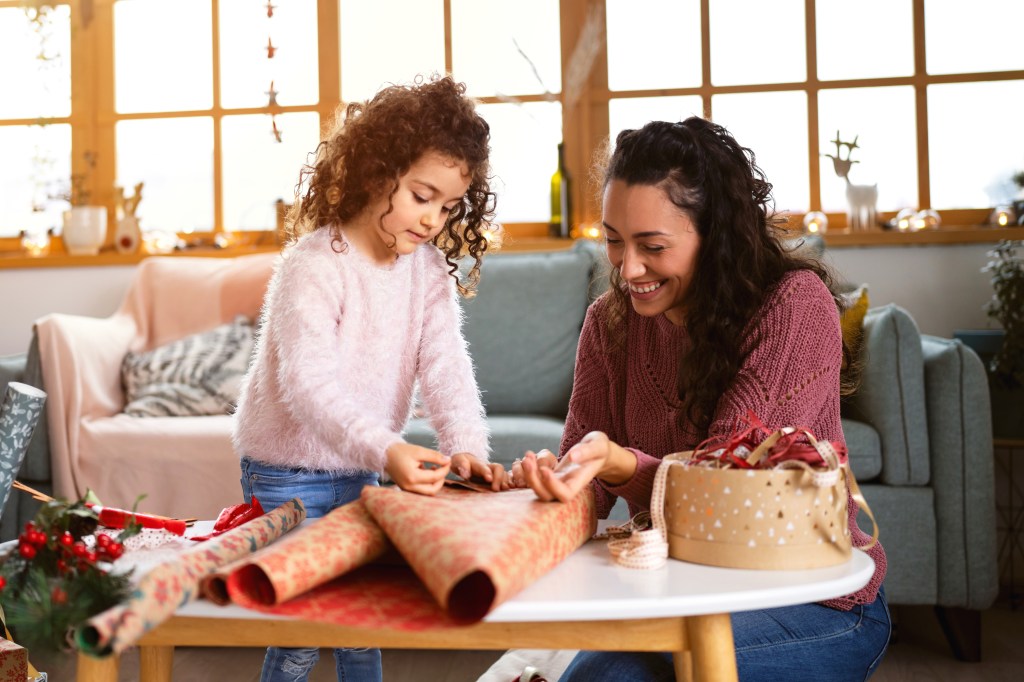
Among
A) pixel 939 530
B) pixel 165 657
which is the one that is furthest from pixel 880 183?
pixel 165 657

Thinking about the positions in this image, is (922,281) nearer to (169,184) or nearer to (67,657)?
(169,184)

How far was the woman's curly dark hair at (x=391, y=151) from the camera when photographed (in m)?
1.48

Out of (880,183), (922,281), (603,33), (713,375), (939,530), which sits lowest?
(939,530)

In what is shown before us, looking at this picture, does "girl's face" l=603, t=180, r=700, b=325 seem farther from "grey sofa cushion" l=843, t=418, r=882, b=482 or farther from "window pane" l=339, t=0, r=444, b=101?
"window pane" l=339, t=0, r=444, b=101

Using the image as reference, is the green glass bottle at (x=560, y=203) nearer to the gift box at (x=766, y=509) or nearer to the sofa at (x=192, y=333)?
the sofa at (x=192, y=333)

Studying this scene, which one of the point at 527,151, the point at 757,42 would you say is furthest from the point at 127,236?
the point at 757,42

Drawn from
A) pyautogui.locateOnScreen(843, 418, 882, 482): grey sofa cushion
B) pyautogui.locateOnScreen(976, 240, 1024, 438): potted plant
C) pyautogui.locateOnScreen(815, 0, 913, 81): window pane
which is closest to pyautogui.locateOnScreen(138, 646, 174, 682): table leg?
pyautogui.locateOnScreen(843, 418, 882, 482): grey sofa cushion

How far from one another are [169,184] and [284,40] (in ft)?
2.35

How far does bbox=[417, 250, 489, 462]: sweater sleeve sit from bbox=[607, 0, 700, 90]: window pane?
2.29 meters

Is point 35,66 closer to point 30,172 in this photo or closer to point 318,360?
point 30,172

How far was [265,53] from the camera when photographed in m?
3.85

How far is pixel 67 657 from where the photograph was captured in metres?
0.76

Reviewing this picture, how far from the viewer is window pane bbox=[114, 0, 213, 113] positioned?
12.8ft

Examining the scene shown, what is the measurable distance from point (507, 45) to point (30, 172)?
1.89 m
